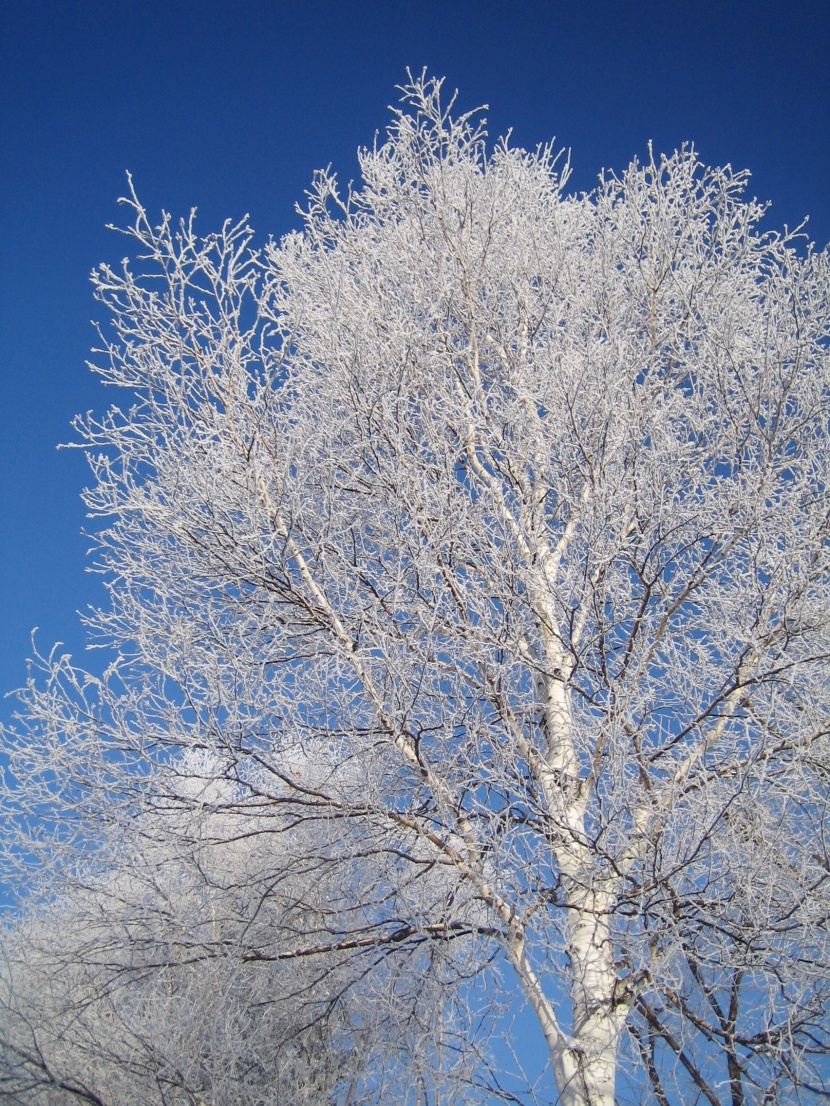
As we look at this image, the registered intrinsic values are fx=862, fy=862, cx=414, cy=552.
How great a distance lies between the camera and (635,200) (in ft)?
18.1

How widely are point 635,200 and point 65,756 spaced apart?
4.64 meters

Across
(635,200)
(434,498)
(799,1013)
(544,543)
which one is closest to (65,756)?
(434,498)

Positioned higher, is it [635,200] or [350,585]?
[635,200]

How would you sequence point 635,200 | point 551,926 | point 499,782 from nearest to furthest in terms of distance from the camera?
point 551,926 → point 499,782 → point 635,200

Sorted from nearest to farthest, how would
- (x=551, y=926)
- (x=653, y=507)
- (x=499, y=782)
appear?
(x=551, y=926) < (x=499, y=782) < (x=653, y=507)

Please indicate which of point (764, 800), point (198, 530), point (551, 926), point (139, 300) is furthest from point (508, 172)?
point (551, 926)

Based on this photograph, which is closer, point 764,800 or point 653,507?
point 764,800

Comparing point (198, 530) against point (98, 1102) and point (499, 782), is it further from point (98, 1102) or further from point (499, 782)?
point (98, 1102)

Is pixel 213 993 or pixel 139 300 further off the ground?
pixel 139 300

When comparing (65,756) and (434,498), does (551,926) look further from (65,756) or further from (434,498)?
(65,756)

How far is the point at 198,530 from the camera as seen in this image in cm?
401

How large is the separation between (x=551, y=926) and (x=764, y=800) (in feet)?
4.07

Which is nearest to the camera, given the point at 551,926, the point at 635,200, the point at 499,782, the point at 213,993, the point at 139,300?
the point at 551,926

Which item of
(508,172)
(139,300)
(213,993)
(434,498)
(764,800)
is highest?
(508,172)
